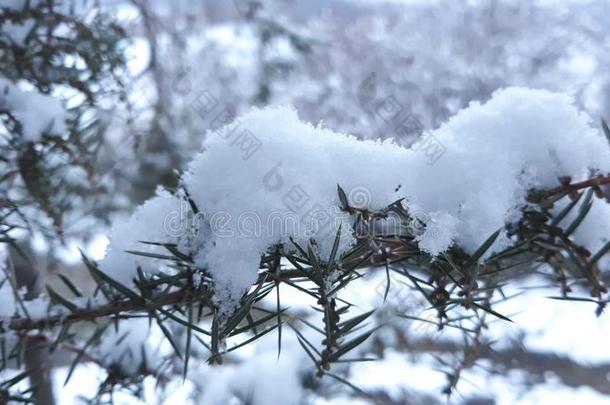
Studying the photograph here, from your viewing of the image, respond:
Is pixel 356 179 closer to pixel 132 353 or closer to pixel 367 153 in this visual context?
pixel 367 153

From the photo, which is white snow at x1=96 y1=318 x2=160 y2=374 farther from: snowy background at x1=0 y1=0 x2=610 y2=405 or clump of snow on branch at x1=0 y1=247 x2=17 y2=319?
clump of snow on branch at x1=0 y1=247 x2=17 y2=319

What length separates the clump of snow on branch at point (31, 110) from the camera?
0.63 meters

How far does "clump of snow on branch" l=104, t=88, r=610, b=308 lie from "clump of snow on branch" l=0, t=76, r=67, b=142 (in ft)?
0.93

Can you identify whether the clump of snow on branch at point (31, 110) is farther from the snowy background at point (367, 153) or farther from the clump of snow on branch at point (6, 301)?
the clump of snow on branch at point (6, 301)

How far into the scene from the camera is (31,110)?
63cm

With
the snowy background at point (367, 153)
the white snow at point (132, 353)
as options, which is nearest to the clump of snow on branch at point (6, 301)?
the snowy background at point (367, 153)

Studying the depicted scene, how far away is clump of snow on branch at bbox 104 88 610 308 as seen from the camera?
0.38 meters

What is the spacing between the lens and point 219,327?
388 millimetres

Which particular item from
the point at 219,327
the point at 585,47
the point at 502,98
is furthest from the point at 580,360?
the point at 585,47

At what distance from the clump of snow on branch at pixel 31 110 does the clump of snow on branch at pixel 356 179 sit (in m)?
0.28

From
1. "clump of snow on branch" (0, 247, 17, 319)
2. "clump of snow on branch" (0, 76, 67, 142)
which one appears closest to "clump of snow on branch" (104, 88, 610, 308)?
"clump of snow on branch" (0, 247, 17, 319)

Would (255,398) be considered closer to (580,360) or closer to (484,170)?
(484,170)

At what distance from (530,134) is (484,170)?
2.1 inches

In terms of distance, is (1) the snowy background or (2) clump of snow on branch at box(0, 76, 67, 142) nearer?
(1) the snowy background
